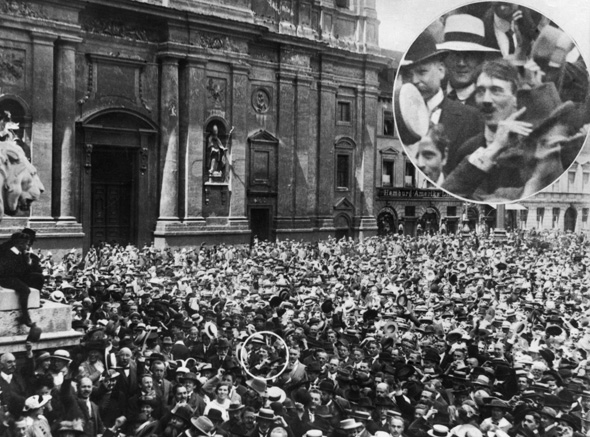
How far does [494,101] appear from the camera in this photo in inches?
785

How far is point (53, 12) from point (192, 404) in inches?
927

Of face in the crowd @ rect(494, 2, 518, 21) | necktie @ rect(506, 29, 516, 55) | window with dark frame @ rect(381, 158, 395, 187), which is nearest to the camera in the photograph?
face in the crowd @ rect(494, 2, 518, 21)

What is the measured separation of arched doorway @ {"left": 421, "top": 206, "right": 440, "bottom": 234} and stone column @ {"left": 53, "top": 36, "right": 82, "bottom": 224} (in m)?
24.2

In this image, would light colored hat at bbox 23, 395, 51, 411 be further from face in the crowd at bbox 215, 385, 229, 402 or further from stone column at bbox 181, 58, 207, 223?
stone column at bbox 181, 58, 207, 223

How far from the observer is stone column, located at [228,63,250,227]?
122ft

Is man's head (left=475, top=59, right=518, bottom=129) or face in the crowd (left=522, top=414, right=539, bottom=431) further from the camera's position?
man's head (left=475, top=59, right=518, bottom=129)

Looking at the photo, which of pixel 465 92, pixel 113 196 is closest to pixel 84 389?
pixel 465 92

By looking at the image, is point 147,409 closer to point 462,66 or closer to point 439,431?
point 439,431

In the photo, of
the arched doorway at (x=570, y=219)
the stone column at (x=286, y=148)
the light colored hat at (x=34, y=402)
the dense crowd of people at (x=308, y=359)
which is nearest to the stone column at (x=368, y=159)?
the stone column at (x=286, y=148)

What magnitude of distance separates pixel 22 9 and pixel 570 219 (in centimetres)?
3229

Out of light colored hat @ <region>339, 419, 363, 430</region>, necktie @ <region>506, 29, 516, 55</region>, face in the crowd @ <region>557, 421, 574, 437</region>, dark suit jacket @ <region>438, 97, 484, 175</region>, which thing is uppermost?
necktie @ <region>506, 29, 516, 55</region>

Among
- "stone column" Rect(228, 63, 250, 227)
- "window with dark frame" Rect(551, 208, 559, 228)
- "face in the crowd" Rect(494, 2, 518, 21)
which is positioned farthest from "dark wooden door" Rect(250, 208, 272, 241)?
"face in the crowd" Rect(494, 2, 518, 21)

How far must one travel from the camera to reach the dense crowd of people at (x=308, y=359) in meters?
10.3

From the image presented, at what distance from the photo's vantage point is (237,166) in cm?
3750
